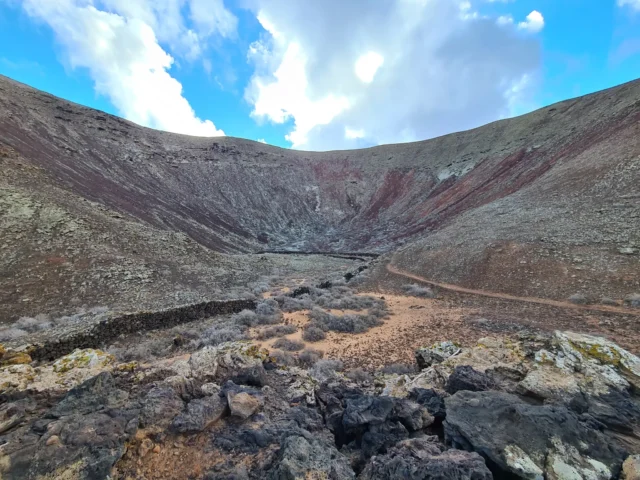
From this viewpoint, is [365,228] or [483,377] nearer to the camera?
[483,377]

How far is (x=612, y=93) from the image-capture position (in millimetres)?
45625

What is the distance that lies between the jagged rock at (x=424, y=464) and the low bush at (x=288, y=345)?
26.4ft

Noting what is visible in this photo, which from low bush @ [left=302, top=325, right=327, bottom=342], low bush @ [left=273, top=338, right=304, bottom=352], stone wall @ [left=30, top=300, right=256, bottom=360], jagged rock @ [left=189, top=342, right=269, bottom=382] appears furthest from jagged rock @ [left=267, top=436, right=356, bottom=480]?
stone wall @ [left=30, top=300, right=256, bottom=360]

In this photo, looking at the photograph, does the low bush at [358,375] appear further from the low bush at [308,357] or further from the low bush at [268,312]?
the low bush at [268,312]

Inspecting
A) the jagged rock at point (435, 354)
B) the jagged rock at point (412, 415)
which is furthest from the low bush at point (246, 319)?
the jagged rock at point (412, 415)

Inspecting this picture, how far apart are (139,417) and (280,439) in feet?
7.24

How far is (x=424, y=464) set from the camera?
3.91 metres

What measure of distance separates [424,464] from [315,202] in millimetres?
69357

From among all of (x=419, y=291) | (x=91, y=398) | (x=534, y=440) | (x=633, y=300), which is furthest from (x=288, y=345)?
(x=633, y=300)

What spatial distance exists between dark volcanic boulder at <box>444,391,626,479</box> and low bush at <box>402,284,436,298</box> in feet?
50.1

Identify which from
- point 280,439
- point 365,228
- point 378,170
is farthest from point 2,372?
point 378,170

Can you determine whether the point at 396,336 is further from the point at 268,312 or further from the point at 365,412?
the point at 365,412

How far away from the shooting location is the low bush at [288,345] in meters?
12.1

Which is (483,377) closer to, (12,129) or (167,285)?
(167,285)
